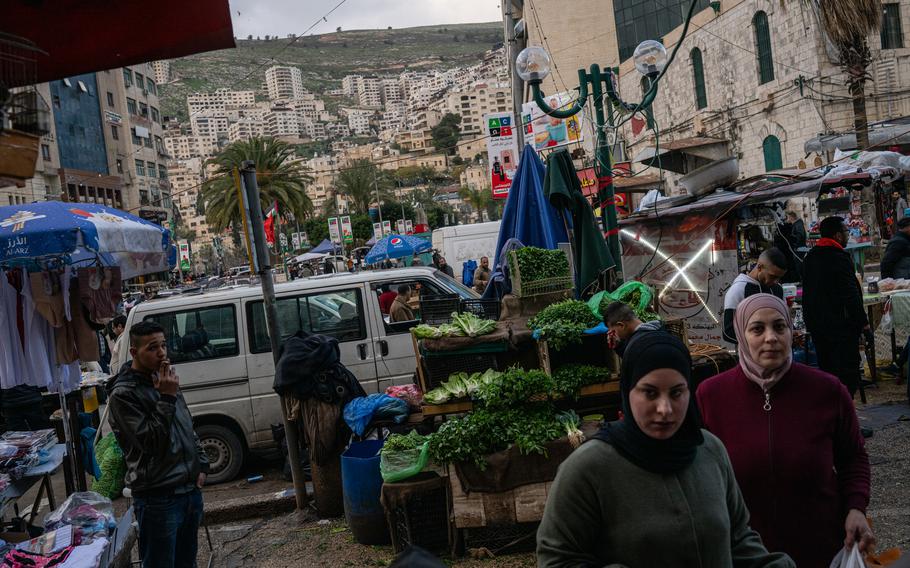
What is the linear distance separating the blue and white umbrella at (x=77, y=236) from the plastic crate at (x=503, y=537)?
3805mm

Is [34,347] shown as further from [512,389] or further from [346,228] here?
[346,228]

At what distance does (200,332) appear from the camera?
8555 mm

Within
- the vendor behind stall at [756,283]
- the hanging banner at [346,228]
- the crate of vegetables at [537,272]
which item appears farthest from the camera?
the hanging banner at [346,228]

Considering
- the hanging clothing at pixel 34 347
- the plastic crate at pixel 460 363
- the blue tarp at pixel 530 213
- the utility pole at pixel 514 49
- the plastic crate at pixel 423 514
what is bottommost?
the plastic crate at pixel 423 514

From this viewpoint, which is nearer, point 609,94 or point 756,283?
point 756,283

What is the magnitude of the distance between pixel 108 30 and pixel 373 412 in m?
4.15

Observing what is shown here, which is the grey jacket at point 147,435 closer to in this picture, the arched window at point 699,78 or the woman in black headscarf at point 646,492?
the woman in black headscarf at point 646,492

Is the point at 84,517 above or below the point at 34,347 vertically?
below

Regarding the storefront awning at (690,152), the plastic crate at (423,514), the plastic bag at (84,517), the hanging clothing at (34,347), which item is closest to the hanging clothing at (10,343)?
the hanging clothing at (34,347)

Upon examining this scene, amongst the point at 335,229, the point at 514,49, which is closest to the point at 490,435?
the point at 514,49

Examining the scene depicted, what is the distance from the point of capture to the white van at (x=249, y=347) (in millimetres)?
8484

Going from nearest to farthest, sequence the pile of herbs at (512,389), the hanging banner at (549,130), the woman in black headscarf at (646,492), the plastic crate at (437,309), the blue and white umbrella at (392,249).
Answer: the woman in black headscarf at (646,492)
the pile of herbs at (512,389)
the plastic crate at (437,309)
the hanging banner at (549,130)
the blue and white umbrella at (392,249)

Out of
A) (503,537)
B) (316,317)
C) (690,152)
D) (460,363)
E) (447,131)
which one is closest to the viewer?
(503,537)

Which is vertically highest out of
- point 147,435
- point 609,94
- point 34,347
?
point 609,94
